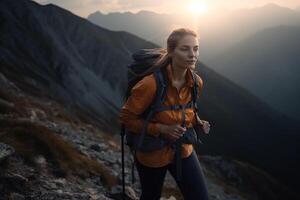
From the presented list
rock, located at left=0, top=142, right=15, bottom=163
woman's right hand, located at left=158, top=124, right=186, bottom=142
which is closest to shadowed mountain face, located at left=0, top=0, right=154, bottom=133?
rock, located at left=0, top=142, right=15, bottom=163

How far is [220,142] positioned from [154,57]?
133702 millimetres

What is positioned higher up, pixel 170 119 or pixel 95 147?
pixel 170 119

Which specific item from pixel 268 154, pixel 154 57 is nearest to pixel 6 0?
pixel 268 154

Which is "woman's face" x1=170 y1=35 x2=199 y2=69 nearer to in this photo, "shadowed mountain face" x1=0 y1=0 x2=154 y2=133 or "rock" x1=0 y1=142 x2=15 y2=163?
"rock" x1=0 y1=142 x2=15 y2=163

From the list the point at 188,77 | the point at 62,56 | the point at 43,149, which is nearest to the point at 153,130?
the point at 188,77

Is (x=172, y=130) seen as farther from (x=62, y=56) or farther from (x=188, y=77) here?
(x=62, y=56)

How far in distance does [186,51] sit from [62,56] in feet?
343

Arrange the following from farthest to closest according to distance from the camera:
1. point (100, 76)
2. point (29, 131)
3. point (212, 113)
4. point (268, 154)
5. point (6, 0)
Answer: point (212, 113) < point (268, 154) < point (100, 76) < point (6, 0) < point (29, 131)

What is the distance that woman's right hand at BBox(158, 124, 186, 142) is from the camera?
5.70 metres

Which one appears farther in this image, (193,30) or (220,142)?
(220,142)

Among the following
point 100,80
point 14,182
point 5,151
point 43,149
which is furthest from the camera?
point 100,80

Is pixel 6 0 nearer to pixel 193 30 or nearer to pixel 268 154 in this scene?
pixel 268 154

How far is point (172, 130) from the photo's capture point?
5.71m

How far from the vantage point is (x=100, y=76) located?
122625 millimetres
